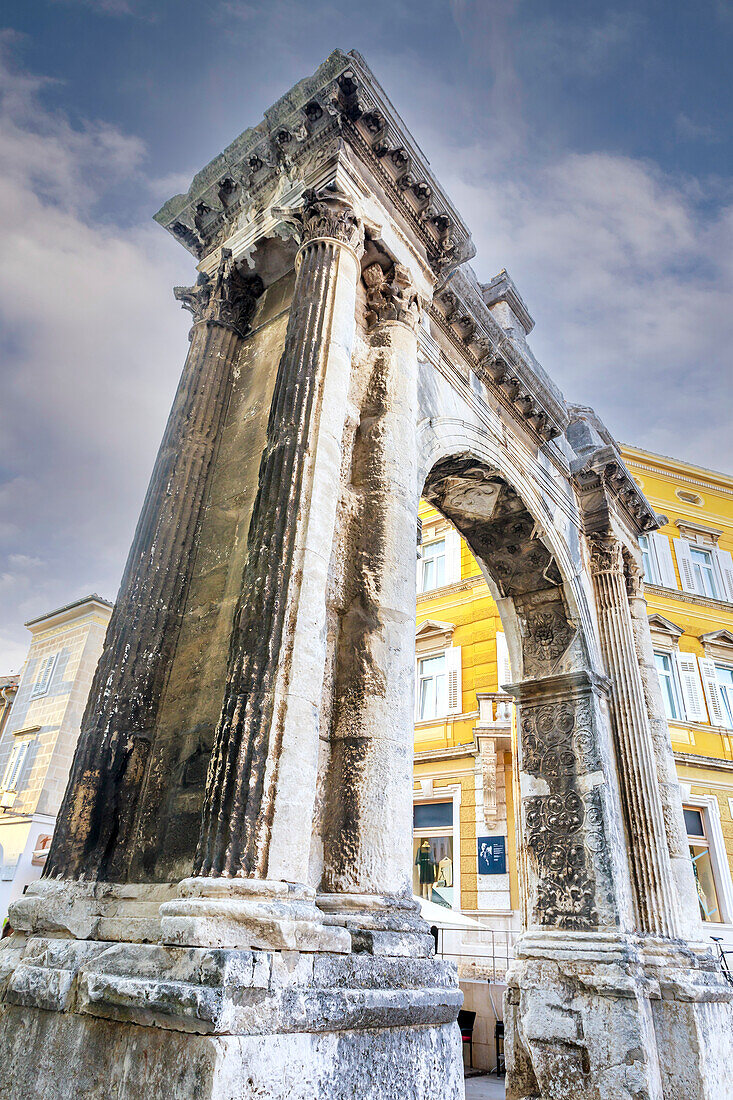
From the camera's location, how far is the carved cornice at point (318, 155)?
483 centimetres

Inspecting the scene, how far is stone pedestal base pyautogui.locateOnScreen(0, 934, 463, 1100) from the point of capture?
2135 mm

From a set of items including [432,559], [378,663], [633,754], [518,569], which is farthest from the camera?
[432,559]

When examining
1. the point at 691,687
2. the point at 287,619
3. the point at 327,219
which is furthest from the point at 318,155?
the point at 691,687

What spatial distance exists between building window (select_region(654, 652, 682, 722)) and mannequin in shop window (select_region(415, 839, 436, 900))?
515 centimetres

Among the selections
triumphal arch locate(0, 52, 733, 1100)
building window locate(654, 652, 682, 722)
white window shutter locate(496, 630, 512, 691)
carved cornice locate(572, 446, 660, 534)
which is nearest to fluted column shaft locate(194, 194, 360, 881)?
triumphal arch locate(0, 52, 733, 1100)

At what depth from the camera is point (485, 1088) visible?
708 centimetres

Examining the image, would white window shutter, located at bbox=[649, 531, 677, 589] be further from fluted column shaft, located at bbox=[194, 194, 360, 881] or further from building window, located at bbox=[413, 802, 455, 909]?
fluted column shaft, located at bbox=[194, 194, 360, 881]

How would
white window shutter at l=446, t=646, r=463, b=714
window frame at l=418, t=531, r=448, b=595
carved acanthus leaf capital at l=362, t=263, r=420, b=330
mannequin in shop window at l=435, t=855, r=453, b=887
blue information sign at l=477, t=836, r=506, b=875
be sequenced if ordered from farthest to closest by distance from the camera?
window frame at l=418, t=531, r=448, b=595
white window shutter at l=446, t=646, r=463, b=714
mannequin in shop window at l=435, t=855, r=453, b=887
blue information sign at l=477, t=836, r=506, b=875
carved acanthus leaf capital at l=362, t=263, r=420, b=330

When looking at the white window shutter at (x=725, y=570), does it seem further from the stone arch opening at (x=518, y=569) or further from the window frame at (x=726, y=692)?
the stone arch opening at (x=518, y=569)

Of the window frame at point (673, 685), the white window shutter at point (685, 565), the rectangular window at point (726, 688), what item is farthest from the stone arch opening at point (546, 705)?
the white window shutter at point (685, 565)

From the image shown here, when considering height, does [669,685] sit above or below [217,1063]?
above

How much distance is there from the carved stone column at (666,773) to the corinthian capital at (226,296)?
606 centimetres

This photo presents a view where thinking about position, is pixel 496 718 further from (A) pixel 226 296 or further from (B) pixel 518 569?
(A) pixel 226 296

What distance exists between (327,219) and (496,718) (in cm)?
881
